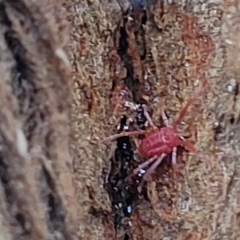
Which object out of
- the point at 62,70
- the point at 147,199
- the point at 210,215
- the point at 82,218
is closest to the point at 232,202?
the point at 210,215

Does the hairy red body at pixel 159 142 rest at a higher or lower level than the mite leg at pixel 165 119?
lower

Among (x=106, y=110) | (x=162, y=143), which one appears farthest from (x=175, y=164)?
(x=106, y=110)

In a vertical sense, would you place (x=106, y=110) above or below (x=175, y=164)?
above

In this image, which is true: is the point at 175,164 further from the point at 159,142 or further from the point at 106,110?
the point at 106,110

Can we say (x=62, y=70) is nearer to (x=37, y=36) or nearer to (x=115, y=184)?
(x=37, y=36)

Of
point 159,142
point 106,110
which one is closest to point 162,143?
point 159,142
